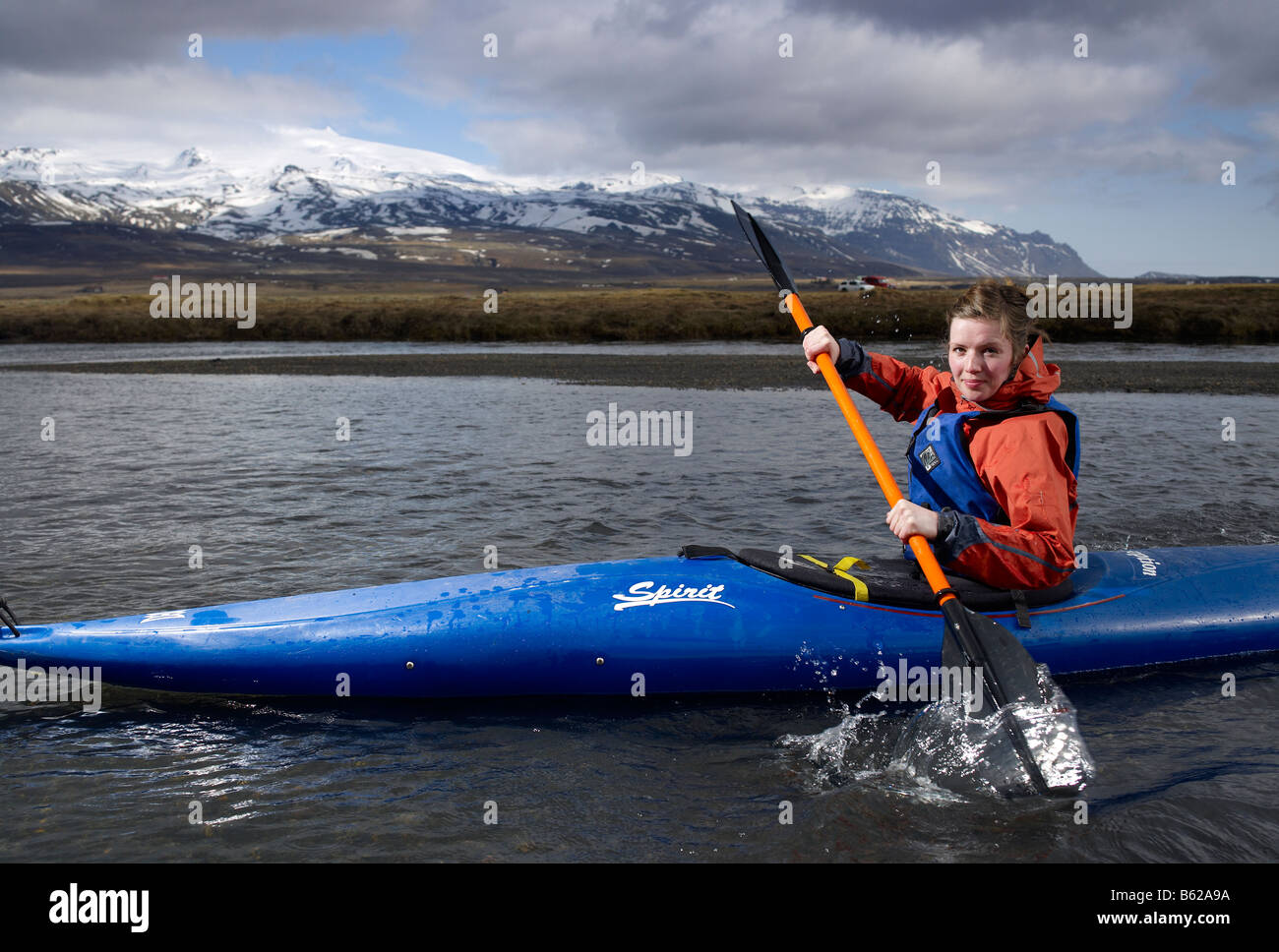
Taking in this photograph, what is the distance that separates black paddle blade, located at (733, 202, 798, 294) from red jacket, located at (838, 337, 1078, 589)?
7.08 feet

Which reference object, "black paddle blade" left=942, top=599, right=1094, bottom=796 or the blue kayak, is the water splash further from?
the blue kayak

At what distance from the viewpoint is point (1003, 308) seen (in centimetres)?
461

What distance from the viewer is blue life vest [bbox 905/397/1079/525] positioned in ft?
16.0

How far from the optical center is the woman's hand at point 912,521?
14.8ft

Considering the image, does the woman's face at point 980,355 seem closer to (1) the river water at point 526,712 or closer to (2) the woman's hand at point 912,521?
(2) the woman's hand at point 912,521

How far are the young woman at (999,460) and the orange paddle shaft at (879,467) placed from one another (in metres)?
0.09

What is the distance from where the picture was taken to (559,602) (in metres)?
5.34

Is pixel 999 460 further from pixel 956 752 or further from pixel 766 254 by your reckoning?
pixel 766 254

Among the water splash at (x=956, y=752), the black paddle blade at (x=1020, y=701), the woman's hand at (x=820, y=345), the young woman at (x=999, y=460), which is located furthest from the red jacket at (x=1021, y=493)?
the woman's hand at (x=820, y=345)

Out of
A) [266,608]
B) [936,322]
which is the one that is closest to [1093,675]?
[266,608]

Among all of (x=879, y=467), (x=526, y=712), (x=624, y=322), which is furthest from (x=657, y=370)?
(x=526, y=712)

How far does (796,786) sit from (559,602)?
1623 millimetres
